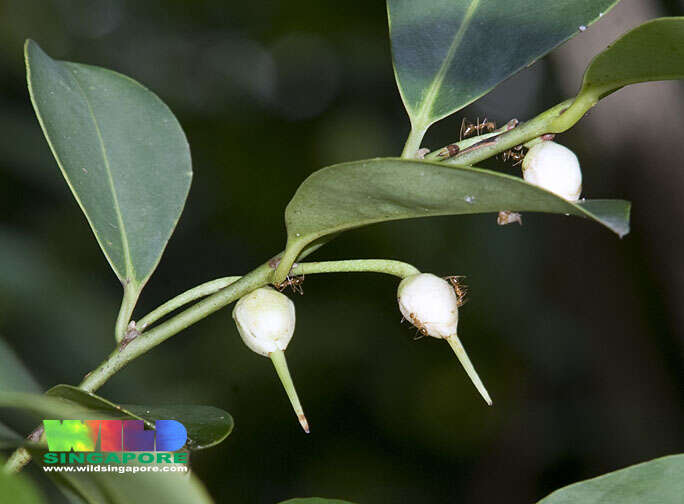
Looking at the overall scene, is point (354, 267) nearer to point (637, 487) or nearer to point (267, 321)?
point (267, 321)

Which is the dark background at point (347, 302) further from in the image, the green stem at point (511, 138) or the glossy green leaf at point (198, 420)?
the glossy green leaf at point (198, 420)

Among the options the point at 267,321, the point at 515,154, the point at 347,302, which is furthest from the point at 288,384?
the point at 347,302

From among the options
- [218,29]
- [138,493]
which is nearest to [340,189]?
[138,493]

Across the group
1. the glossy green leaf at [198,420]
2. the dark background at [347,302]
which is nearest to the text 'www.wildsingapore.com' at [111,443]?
the glossy green leaf at [198,420]

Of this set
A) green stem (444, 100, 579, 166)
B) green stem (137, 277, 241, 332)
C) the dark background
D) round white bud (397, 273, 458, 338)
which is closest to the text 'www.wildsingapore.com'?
green stem (137, 277, 241, 332)

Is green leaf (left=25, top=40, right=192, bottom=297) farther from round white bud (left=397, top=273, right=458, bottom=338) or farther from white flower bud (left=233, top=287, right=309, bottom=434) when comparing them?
round white bud (left=397, top=273, right=458, bottom=338)

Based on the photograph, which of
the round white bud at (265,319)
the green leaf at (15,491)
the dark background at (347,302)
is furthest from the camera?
the dark background at (347,302)

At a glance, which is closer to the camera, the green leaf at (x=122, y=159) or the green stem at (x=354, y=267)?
the green stem at (x=354, y=267)
